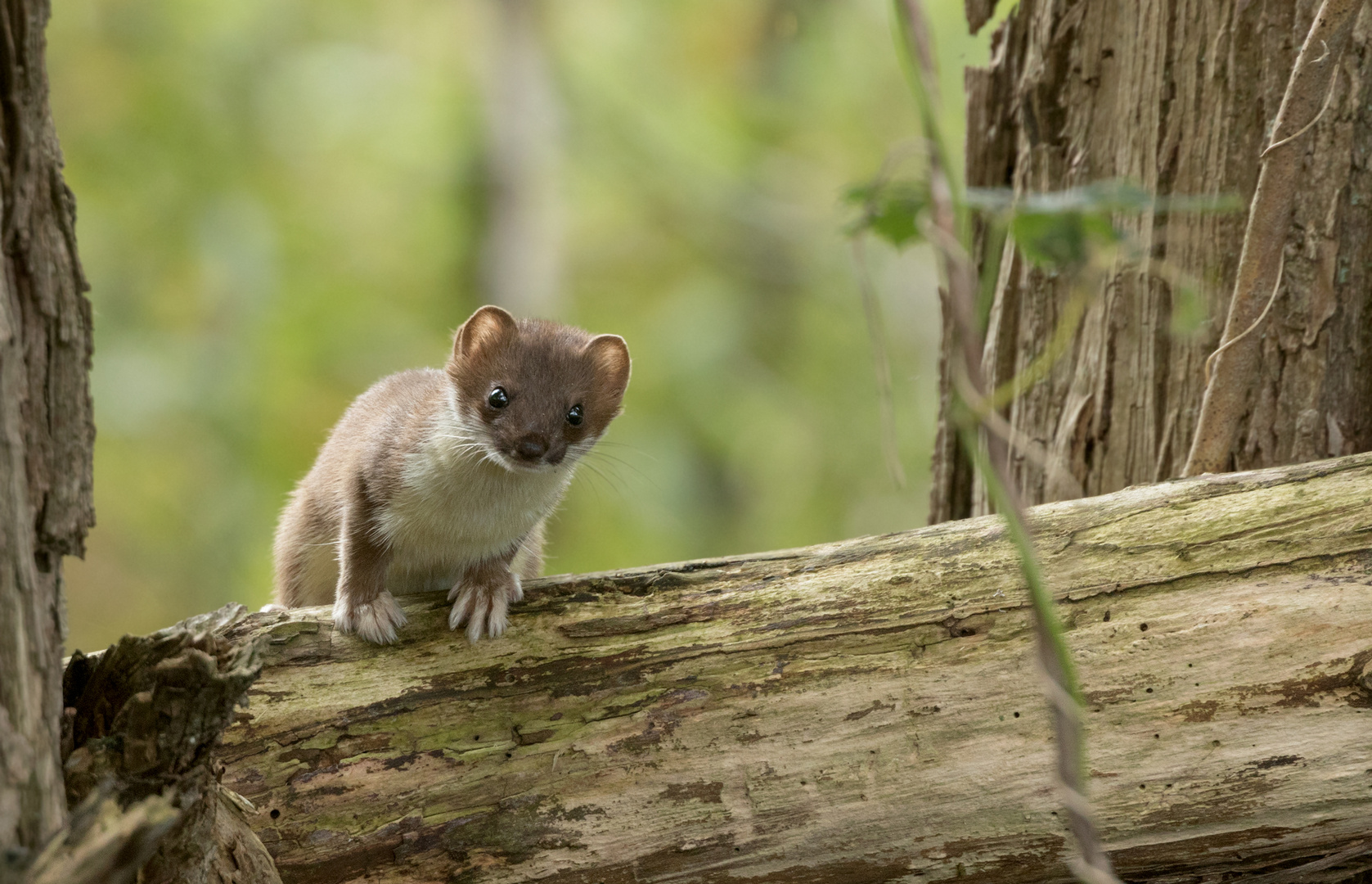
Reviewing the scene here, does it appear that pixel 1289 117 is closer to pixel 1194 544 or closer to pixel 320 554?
pixel 1194 544

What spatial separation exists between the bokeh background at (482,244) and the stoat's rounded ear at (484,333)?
4.98 metres

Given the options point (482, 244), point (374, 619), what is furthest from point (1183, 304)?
point (482, 244)

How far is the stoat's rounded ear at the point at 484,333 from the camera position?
371cm

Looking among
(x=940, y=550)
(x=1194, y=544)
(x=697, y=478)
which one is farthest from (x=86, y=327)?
(x=697, y=478)

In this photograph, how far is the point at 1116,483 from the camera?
12.1ft

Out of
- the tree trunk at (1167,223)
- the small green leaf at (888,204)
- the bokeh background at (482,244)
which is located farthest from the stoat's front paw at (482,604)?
the bokeh background at (482,244)

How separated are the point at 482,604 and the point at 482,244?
7141 millimetres

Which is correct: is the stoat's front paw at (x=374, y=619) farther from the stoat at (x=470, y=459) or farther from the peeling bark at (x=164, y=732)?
the peeling bark at (x=164, y=732)

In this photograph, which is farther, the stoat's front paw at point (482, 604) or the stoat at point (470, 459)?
the stoat at point (470, 459)

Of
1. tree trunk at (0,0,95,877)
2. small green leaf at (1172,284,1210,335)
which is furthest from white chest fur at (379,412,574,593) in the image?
small green leaf at (1172,284,1210,335)

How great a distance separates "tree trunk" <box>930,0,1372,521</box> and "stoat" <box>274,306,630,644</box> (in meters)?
1.49

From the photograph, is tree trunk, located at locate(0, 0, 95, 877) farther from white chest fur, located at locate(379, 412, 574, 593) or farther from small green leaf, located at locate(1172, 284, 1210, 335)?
small green leaf, located at locate(1172, 284, 1210, 335)

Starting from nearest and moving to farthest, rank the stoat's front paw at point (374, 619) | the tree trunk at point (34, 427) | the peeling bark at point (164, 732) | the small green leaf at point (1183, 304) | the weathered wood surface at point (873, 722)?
1. the tree trunk at point (34, 427)
2. the peeling bark at point (164, 732)
3. the weathered wood surface at point (873, 722)
4. the stoat's front paw at point (374, 619)
5. the small green leaf at point (1183, 304)

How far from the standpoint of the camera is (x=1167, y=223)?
11.6 ft
